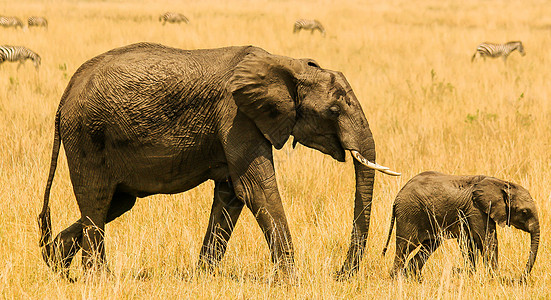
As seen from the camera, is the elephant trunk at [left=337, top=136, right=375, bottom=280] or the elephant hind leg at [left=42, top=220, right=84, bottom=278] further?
the elephant hind leg at [left=42, top=220, right=84, bottom=278]

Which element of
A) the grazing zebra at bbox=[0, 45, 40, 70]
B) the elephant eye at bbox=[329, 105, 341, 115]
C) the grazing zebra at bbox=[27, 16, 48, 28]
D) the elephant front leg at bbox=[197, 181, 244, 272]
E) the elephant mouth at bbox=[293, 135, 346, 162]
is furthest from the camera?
the grazing zebra at bbox=[27, 16, 48, 28]

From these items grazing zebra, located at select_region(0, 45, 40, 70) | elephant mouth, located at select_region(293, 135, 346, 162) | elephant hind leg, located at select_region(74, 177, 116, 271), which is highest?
grazing zebra, located at select_region(0, 45, 40, 70)

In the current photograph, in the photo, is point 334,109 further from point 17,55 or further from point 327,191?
point 17,55

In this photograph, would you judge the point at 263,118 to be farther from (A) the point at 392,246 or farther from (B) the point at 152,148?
(A) the point at 392,246

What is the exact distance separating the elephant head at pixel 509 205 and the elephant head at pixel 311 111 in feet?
2.54

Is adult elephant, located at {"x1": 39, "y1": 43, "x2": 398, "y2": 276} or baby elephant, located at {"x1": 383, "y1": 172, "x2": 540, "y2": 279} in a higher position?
adult elephant, located at {"x1": 39, "y1": 43, "x2": 398, "y2": 276}

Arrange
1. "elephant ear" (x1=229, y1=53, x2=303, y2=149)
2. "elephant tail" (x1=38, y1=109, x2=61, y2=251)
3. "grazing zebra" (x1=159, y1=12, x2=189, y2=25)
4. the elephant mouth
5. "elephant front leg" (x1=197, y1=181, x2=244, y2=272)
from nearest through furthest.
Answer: "elephant ear" (x1=229, y1=53, x2=303, y2=149) < the elephant mouth < "elephant tail" (x1=38, y1=109, x2=61, y2=251) < "elephant front leg" (x1=197, y1=181, x2=244, y2=272) < "grazing zebra" (x1=159, y1=12, x2=189, y2=25)

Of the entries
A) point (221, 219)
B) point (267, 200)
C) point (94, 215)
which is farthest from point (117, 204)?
point (267, 200)

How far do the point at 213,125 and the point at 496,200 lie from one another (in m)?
1.93

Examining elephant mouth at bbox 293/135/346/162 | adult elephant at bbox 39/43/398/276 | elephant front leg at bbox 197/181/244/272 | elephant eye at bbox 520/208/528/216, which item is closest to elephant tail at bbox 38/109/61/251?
adult elephant at bbox 39/43/398/276

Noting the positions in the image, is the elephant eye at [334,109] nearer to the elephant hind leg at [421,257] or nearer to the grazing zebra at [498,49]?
the elephant hind leg at [421,257]

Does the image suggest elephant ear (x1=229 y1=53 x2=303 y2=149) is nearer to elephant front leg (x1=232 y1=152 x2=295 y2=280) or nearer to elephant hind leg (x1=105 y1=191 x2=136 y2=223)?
elephant front leg (x1=232 y1=152 x2=295 y2=280)

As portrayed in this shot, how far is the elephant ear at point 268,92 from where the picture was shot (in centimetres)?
433

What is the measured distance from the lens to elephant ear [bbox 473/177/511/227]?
448cm
